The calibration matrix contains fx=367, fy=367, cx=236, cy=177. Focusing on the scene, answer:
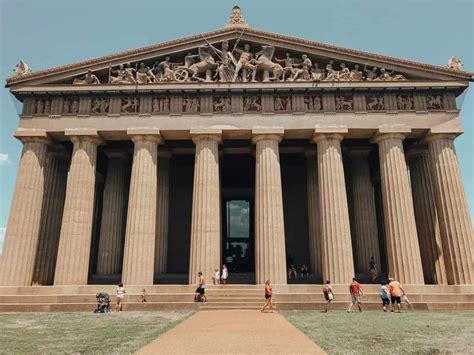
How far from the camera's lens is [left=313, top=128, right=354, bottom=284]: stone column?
70.7ft

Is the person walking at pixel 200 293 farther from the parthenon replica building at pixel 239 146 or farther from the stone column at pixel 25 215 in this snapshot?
the stone column at pixel 25 215

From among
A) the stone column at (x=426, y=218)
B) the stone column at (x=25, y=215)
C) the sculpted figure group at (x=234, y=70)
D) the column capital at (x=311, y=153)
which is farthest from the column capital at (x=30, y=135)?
the stone column at (x=426, y=218)

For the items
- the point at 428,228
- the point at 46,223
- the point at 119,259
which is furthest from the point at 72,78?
the point at 428,228

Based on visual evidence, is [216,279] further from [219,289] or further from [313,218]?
[313,218]

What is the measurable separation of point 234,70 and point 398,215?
556 inches

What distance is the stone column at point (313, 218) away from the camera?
83.8 feet

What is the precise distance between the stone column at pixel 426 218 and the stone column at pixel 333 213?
7519mm

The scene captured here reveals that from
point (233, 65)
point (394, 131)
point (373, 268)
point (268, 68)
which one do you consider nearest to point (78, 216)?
point (233, 65)

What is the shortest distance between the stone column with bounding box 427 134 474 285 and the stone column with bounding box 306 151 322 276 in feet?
25.4

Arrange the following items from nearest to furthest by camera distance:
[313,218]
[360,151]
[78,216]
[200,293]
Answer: [200,293] < [78,216] < [313,218] < [360,151]

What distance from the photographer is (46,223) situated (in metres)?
26.2

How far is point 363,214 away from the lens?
87.6 feet

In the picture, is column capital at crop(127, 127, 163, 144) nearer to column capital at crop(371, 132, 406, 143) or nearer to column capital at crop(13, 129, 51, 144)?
column capital at crop(13, 129, 51, 144)

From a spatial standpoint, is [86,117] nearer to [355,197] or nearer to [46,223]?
[46,223]
